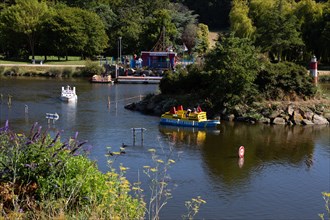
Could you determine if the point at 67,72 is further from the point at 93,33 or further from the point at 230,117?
the point at 230,117

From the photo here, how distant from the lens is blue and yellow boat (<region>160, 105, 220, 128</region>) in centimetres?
3772

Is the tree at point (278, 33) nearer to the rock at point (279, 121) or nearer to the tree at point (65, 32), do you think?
the tree at point (65, 32)

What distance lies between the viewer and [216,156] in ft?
99.5

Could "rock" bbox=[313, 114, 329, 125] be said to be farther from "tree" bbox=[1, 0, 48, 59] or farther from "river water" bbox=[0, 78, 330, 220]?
"tree" bbox=[1, 0, 48, 59]

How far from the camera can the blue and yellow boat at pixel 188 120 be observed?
37.7 m

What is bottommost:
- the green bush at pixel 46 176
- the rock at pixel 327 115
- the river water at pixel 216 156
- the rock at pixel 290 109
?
the river water at pixel 216 156

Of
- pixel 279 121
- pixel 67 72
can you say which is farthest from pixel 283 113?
pixel 67 72

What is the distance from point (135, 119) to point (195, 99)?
5925 mm

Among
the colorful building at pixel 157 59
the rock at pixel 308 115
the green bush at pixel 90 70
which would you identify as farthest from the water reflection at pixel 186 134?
the green bush at pixel 90 70

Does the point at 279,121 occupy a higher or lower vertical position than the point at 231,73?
lower

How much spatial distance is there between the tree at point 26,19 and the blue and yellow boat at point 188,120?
5444 centimetres

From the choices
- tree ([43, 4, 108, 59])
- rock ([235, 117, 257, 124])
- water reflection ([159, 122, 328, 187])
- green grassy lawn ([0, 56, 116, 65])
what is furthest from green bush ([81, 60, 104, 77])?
water reflection ([159, 122, 328, 187])

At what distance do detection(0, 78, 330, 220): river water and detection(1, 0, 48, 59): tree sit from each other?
38.3 meters

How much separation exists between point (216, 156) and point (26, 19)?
6472 centimetres
